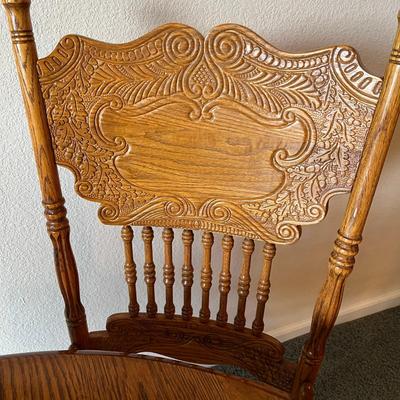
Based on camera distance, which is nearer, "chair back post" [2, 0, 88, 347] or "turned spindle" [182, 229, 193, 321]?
"chair back post" [2, 0, 88, 347]

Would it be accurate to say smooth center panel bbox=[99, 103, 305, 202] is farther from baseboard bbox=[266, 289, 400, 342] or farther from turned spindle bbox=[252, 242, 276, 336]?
baseboard bbox=[266, 289, 400, 342]

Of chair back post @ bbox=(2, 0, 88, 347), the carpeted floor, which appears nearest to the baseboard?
the carpeted floor

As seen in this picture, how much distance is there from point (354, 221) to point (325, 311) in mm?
168

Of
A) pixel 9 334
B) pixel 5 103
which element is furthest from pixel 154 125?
pixel 9 334

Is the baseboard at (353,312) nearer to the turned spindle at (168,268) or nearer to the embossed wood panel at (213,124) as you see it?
the turned spindle at (168,268)

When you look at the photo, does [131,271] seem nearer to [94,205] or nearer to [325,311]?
[94,205]

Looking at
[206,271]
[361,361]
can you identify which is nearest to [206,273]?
[206,271]

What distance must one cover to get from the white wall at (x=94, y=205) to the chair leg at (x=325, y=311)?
0.46m

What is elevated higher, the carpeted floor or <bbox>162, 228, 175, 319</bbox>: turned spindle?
<bbox>162, 228, 175, 319</bbox>: turned spindle

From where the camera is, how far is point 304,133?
0.64 m

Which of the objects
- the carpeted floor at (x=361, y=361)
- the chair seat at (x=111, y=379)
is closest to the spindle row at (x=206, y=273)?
the chair seat at (x=111, y=379)

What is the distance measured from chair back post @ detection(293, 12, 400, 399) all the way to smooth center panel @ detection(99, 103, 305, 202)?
104 mm

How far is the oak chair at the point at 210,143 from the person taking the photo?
0.59 meters

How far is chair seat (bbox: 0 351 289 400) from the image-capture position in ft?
1.71
